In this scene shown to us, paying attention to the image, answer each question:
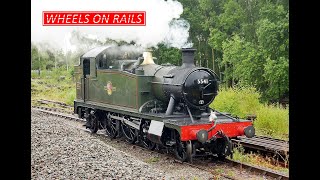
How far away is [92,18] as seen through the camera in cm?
725

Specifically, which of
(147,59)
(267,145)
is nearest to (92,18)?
(147,59)

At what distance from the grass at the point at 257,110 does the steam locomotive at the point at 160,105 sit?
242cm

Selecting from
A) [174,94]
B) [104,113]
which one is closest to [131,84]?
[174,94]

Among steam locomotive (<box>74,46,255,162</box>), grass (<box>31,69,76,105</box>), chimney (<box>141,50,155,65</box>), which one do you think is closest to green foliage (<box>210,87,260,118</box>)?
steam locomotive (<box>74,46,255,162</box>)

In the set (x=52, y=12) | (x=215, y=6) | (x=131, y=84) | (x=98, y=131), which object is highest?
(x=215, y=6)

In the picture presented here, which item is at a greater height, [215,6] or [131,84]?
[215,6]

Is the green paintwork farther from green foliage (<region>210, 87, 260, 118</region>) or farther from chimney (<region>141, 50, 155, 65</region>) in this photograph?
green foliage (<region>210, 87, 260, 118</region>)

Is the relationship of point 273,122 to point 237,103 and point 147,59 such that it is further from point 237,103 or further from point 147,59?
point 147,59

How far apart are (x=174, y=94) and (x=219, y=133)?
1.30 metres

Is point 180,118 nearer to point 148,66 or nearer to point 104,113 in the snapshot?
point 148,66

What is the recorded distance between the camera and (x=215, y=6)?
814 inches

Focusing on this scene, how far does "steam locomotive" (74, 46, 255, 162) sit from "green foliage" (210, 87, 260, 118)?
116 inches

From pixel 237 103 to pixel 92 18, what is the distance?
6.86 m
